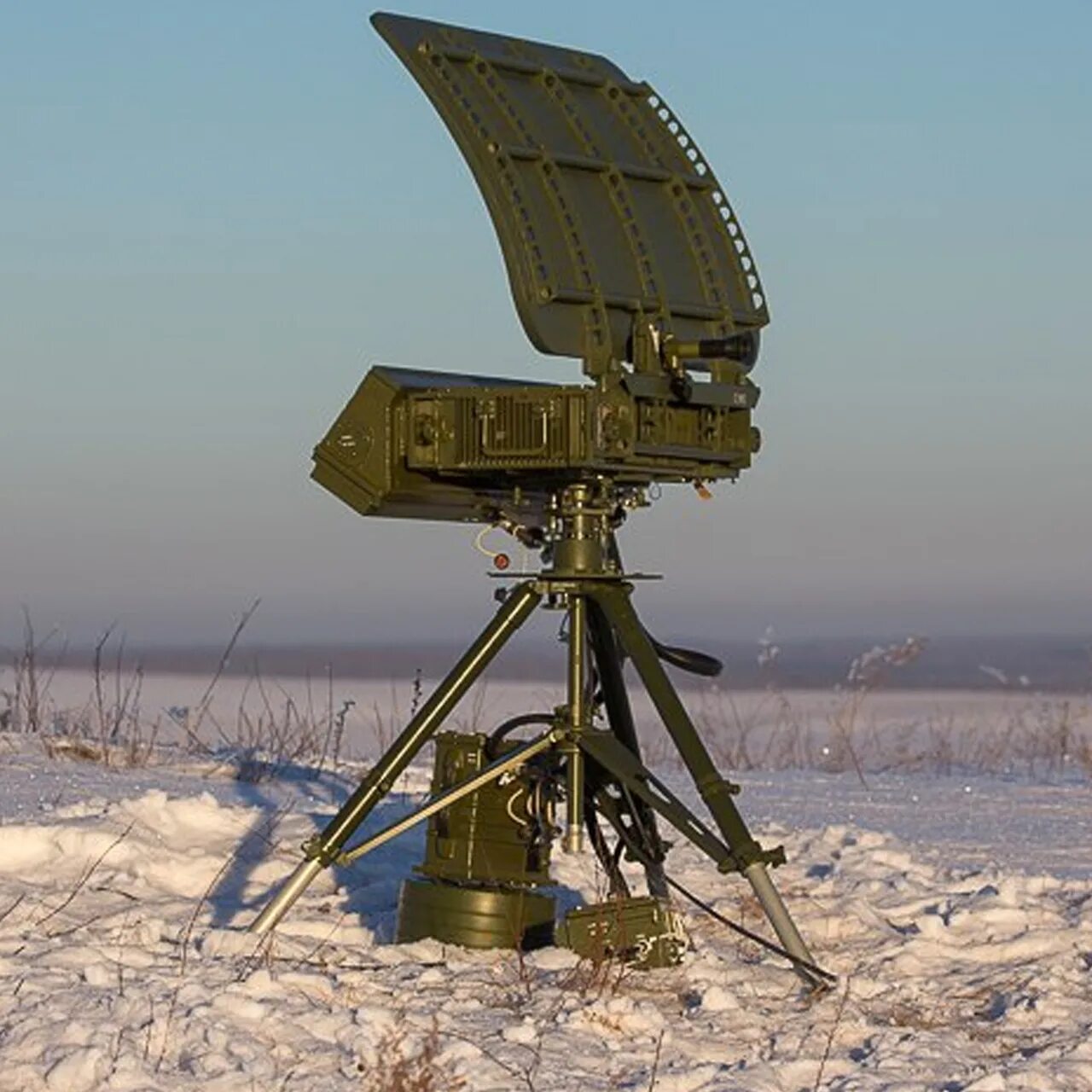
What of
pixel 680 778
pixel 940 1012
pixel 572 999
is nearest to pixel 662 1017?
pixel 572 999

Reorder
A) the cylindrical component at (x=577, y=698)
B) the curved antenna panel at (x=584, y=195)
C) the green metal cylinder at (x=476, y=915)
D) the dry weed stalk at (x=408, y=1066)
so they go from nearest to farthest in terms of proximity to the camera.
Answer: the dry weed stalk at (x=408, y=1066) → the curved antenna panel at (x=584, y=195) → the cylindrical component at (x=577, y=698) → the green metal cylinder at (x=476, y=915)

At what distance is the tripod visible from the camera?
24.5 feet

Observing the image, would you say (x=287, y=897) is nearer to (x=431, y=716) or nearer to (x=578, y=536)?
(x=431, y=716)

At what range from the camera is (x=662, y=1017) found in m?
7.06

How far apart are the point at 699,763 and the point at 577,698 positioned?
45cm

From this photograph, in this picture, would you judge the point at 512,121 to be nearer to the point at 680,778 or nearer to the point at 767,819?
the point at 767,819

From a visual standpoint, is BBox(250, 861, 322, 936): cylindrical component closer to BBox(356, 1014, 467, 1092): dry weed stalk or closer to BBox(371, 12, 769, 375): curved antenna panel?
BBox(356, 1014, 467, 1092): dry weed stalk

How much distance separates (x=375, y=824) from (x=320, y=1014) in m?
3.53

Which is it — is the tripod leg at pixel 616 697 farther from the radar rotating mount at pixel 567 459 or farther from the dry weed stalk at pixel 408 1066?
the dry weed stalk at pixel 408 1066

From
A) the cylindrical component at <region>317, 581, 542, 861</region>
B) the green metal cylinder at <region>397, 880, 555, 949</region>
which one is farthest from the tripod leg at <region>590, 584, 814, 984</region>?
the green metal cylinder at <region>397, 880, 555, 949</region>

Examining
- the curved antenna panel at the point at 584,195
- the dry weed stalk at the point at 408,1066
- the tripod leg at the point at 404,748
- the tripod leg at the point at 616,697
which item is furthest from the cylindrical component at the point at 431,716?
the dry weed stalk at the point at 408,1066

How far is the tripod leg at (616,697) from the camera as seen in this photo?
7855 millimetres

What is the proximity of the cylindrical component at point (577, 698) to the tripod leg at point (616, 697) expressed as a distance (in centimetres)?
8

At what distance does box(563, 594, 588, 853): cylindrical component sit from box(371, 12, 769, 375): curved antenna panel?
794 millimetres
